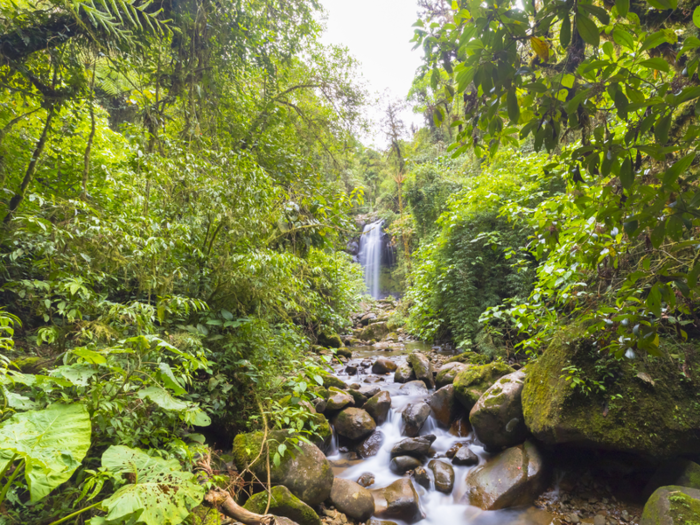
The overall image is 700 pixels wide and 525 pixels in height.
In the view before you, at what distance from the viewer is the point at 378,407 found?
4.75m

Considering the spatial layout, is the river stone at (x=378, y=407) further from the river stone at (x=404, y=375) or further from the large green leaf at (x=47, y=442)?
the large green leaf at (x=47, y=442)

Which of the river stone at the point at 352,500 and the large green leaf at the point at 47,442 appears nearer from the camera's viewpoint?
the large green leaf at the point at 47,442

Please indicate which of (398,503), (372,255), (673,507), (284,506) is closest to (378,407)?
(398,503)

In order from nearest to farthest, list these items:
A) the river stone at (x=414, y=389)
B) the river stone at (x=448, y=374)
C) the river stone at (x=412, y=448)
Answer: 1. the river stone at (x=412, y=448)
2. the river stone at (x=448, y=374)
3. the river stone at (x=414, y=389)

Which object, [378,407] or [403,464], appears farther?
[378,407]

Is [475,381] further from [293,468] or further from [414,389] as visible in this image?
[293,468]

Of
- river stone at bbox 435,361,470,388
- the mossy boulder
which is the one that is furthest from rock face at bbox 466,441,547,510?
river stone at bbox 435,361,470,388

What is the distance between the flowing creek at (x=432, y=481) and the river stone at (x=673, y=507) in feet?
2.79

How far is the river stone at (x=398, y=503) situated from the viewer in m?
3.23

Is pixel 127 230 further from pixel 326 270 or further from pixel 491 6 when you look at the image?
pixel 326 270

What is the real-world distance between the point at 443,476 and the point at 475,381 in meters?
1.35

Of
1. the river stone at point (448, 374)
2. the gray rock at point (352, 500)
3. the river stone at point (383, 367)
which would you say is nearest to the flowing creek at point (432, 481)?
the river stone at point (448, 374)

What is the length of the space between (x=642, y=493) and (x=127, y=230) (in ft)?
17.3

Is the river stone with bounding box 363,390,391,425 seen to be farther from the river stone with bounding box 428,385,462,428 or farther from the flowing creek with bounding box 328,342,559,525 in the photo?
the river stone with bounding box 428,385,462,428
